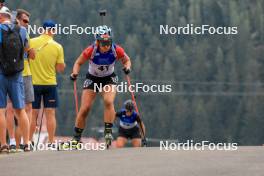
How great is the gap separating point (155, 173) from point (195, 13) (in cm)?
18613

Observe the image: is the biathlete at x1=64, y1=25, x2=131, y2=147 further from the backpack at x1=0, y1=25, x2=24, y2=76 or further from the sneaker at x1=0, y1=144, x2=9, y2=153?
the sneaker at x1=0, y1=144, x2=9, y2=153

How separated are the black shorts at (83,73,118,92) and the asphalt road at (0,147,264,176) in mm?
1936

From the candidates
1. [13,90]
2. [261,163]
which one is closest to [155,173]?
[261,163]

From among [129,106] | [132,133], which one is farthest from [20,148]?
[132,133]

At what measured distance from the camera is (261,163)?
970cm

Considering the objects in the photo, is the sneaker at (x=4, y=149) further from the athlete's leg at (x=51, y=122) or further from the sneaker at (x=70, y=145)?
the athlete's leg at (x=51, y=122)

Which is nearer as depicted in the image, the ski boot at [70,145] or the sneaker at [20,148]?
the sneaker at [20,148]

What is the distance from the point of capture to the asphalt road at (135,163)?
9008 millimetres

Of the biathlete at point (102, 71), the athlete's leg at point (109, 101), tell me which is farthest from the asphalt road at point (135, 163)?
the biathlete at point (102, 71)

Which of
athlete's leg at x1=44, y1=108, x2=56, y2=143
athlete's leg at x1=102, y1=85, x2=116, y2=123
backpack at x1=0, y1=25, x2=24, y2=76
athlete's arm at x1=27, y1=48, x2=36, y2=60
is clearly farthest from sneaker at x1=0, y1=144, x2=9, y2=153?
athlete's leg at x1=102, y1=85, x2=116, y2=123

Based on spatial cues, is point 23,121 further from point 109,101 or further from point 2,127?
point 109,101

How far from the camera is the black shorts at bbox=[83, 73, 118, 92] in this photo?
13453 mm

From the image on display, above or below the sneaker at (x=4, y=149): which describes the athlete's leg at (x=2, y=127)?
above

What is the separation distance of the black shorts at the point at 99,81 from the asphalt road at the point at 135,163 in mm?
1936
